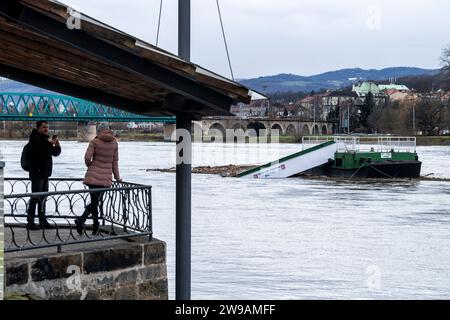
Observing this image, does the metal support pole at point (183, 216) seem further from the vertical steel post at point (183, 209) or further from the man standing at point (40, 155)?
the man standing at point (40, 155)

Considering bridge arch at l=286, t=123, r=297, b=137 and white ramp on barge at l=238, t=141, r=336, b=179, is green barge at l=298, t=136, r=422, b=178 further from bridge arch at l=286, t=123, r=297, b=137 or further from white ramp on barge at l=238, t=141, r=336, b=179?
bridge arch at l=286, t=123, r=297, b=137

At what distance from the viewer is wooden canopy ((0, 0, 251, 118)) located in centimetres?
710

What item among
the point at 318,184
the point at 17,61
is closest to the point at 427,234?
the point at 17,61

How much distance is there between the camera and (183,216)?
9445 mm

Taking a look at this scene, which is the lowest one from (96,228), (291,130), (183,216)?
(96,228)

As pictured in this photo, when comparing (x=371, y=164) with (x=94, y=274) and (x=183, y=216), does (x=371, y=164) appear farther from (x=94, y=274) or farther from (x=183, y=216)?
(x=94, y=274)

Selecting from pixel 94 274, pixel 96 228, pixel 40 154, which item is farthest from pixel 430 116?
pixel 94 274

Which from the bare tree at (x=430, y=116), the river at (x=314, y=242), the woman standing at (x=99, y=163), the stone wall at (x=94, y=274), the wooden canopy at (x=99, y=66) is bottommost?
the river at (x=314, y=242)

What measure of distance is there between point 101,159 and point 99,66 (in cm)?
274

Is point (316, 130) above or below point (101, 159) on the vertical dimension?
above

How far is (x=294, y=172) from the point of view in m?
56.3

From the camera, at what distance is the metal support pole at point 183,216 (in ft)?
30.9

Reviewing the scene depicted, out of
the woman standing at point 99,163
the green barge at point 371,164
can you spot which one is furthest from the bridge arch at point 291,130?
the woman standing at point 99,163

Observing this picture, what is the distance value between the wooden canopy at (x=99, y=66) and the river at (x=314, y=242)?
573cm
